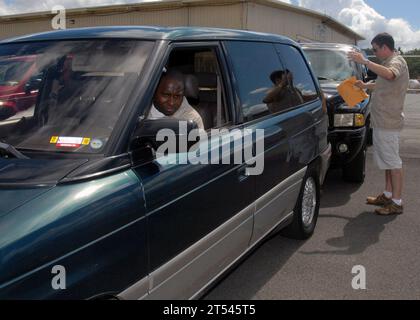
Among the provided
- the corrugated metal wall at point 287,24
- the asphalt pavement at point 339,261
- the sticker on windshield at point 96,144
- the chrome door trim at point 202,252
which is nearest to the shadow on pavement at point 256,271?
the asphalt pavement at point 339,261

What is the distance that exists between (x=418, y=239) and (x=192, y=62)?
2.85m

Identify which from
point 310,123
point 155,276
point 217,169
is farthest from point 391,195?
point 155,276

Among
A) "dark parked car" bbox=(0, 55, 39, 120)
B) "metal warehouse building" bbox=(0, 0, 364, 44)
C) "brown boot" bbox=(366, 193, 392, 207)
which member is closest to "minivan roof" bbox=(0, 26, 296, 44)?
"dark parked car" bbox=(0, 55, 39, 120)

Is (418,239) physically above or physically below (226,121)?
below

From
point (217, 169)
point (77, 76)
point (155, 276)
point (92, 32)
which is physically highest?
point (92, 32)

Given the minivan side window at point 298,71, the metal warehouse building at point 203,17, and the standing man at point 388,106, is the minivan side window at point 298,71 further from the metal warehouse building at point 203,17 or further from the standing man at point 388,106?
the metal warehouse building at point 203,17

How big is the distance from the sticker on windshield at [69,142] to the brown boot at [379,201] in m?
4.13

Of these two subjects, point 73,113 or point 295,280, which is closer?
point 73,113

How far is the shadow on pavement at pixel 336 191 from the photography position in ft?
18.5

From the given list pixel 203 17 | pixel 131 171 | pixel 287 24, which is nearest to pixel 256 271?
pixel 131 171

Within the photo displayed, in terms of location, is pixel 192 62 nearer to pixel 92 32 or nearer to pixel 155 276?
pixel 92 32

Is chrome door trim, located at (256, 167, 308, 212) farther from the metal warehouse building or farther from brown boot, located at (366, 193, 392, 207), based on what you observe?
the metal warehouse building

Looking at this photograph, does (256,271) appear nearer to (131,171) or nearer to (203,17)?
(131,171)
